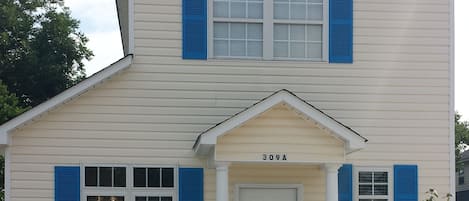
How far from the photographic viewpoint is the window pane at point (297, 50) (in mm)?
14117

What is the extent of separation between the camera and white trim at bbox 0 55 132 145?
1313cm

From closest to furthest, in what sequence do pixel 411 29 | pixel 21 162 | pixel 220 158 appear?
pixel 220 158 < pixel 21 162 < pixel 411 29

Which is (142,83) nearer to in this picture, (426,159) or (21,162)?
(21,162)

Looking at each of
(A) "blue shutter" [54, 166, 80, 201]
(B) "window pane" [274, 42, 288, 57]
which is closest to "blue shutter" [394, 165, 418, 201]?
(B) "window pane" [274, 42, 288, 57]

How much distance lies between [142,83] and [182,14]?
4.83 ft

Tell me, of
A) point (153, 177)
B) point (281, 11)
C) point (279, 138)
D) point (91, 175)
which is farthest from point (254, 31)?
point (91, 175)

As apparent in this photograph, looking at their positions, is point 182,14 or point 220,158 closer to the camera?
point 220,158

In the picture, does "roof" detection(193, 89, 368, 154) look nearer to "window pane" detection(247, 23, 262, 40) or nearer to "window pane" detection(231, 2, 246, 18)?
"window pane" detection(247, 23, 262, 40)

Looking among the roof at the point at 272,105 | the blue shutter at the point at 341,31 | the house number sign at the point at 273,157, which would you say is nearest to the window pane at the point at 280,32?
the blue shutter at the point at 341,31

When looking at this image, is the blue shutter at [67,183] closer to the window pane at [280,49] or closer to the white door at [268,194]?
the white door at [268,194]

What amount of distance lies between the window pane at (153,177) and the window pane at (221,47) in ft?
7.99

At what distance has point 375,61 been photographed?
14.2m

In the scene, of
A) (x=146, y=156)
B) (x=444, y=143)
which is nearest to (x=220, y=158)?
(x=146, y=156)

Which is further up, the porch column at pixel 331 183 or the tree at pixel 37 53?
the tree at pixel 37 53
